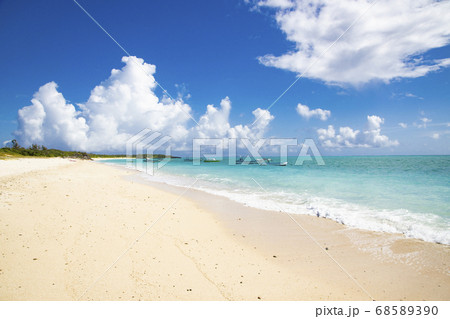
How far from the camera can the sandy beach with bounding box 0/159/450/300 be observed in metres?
3.49

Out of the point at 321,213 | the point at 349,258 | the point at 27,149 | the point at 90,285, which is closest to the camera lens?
the point at 90,285

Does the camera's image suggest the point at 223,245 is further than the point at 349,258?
Yes

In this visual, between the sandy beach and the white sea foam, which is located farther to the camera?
the white sea foam

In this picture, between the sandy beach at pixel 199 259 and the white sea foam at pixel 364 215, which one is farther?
the white sea foam at pixel 364 215

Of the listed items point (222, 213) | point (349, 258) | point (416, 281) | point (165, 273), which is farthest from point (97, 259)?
point (416, 281)

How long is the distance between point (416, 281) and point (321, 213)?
442 centimetres

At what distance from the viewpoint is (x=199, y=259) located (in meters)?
4.57

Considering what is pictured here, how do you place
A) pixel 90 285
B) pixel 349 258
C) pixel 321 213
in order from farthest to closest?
pixel 321 213
pixel 349 258
pixel 90 285

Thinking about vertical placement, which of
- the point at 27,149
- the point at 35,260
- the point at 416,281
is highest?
the point at 27,149

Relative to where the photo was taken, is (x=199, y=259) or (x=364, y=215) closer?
(x=199, y=259)

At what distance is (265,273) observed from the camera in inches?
162

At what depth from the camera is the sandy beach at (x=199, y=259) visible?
3.49 m

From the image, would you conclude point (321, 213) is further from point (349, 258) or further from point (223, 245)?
point (223, 245)

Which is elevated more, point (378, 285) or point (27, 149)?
point (27, 149)
